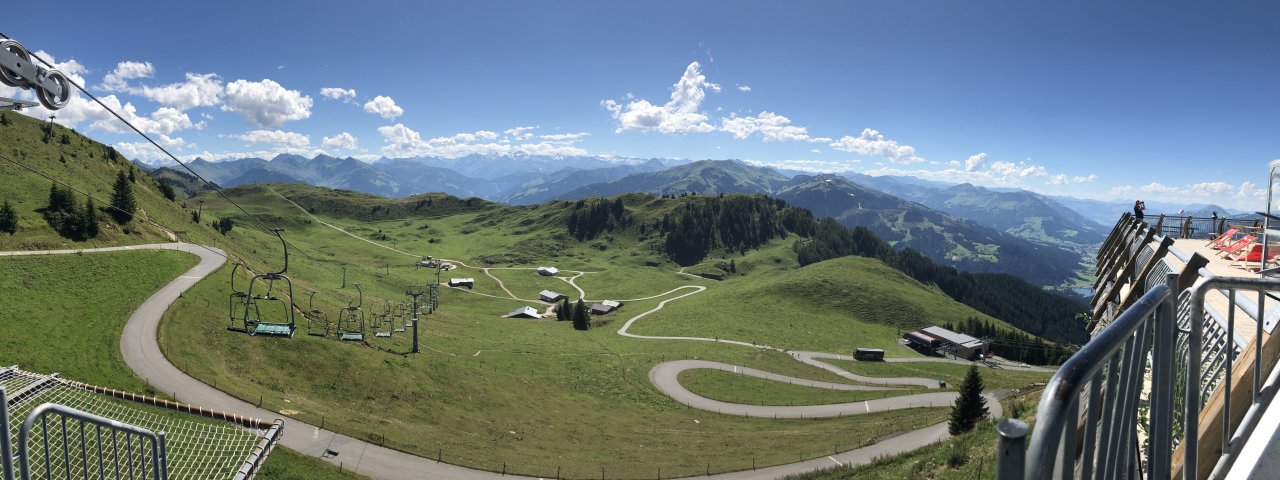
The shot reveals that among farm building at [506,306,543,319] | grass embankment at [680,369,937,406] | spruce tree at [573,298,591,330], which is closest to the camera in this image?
grass embankment at [680,369,937,406]

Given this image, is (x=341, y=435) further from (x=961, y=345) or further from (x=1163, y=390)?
(x=961, y=345)

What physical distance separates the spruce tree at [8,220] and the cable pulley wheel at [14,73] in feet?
231

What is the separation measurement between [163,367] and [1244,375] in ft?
168

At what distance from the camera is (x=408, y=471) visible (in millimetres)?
34188

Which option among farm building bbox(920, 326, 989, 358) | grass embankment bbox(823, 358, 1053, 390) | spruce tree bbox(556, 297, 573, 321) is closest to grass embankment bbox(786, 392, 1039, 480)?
grass embankment bbox(823, 358, 1053, 390)

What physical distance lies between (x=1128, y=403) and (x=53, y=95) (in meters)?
20.5

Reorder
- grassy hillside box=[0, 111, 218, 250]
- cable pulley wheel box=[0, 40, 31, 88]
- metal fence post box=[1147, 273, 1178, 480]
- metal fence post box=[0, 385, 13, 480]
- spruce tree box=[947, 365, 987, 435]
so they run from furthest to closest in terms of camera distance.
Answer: grassy hillside box=[0, 111, 218, 250] → spruce tree box=[947, 365, 987, 435] → cable pulley wheel box=[0, 40, 31, 88] → metal fence post box=[0, 385, 13, 480] → metal fence post box=[1147, 273, 1178, 480]

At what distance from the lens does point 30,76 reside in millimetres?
12672

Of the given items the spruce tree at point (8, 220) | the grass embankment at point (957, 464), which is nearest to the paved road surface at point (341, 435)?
the spruce tree at point (8, 220)

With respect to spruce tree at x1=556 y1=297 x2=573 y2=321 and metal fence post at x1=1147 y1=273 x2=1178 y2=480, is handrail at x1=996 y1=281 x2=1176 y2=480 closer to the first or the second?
metal fence post at x1=1147 y1=273 x2=1178 y2=480

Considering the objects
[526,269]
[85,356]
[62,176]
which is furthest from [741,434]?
[526,269]

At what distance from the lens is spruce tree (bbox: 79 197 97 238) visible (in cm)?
6662

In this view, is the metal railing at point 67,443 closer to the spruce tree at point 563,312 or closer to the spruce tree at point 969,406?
the spruce tree at point 969,406

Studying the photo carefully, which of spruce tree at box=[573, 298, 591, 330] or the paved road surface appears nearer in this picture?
the paved road surface
